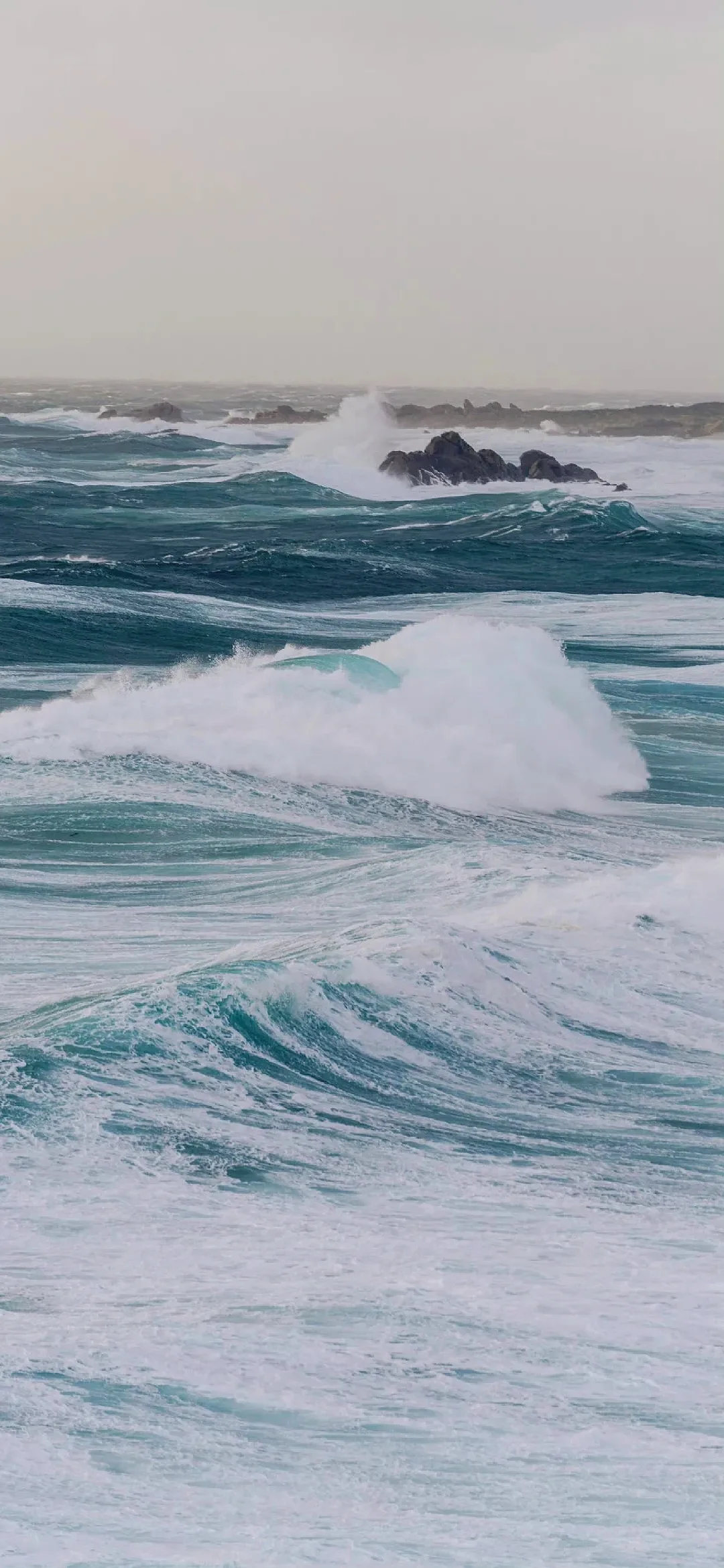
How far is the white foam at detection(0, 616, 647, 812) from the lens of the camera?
45.2 ft

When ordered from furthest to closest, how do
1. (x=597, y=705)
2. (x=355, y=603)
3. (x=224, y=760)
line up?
(x=355, y=603)
(x=597, y=705)
(x=224, y=760)

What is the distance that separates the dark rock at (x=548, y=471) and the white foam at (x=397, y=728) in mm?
32425

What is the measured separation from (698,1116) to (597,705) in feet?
28.9

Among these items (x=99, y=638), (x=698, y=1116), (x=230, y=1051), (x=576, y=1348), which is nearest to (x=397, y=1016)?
(x=230, y=1051)

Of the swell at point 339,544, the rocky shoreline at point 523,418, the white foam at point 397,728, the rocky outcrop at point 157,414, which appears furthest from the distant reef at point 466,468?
the rocky outcrop at point 157,414

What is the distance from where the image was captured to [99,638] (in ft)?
69.3

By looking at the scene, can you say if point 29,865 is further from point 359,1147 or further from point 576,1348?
point 576,1348

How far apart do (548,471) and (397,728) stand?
35.4 metres

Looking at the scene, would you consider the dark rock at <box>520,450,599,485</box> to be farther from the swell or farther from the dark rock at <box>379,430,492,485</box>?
the swell

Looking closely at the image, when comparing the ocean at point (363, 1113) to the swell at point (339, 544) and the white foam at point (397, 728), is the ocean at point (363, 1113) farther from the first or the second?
the swell at point (339, 544)

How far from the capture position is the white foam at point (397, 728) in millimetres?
13766

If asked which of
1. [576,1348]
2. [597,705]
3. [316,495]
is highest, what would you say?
[316,495]

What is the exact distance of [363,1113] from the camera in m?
7.45

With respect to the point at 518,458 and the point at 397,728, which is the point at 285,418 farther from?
the point at 397,728
